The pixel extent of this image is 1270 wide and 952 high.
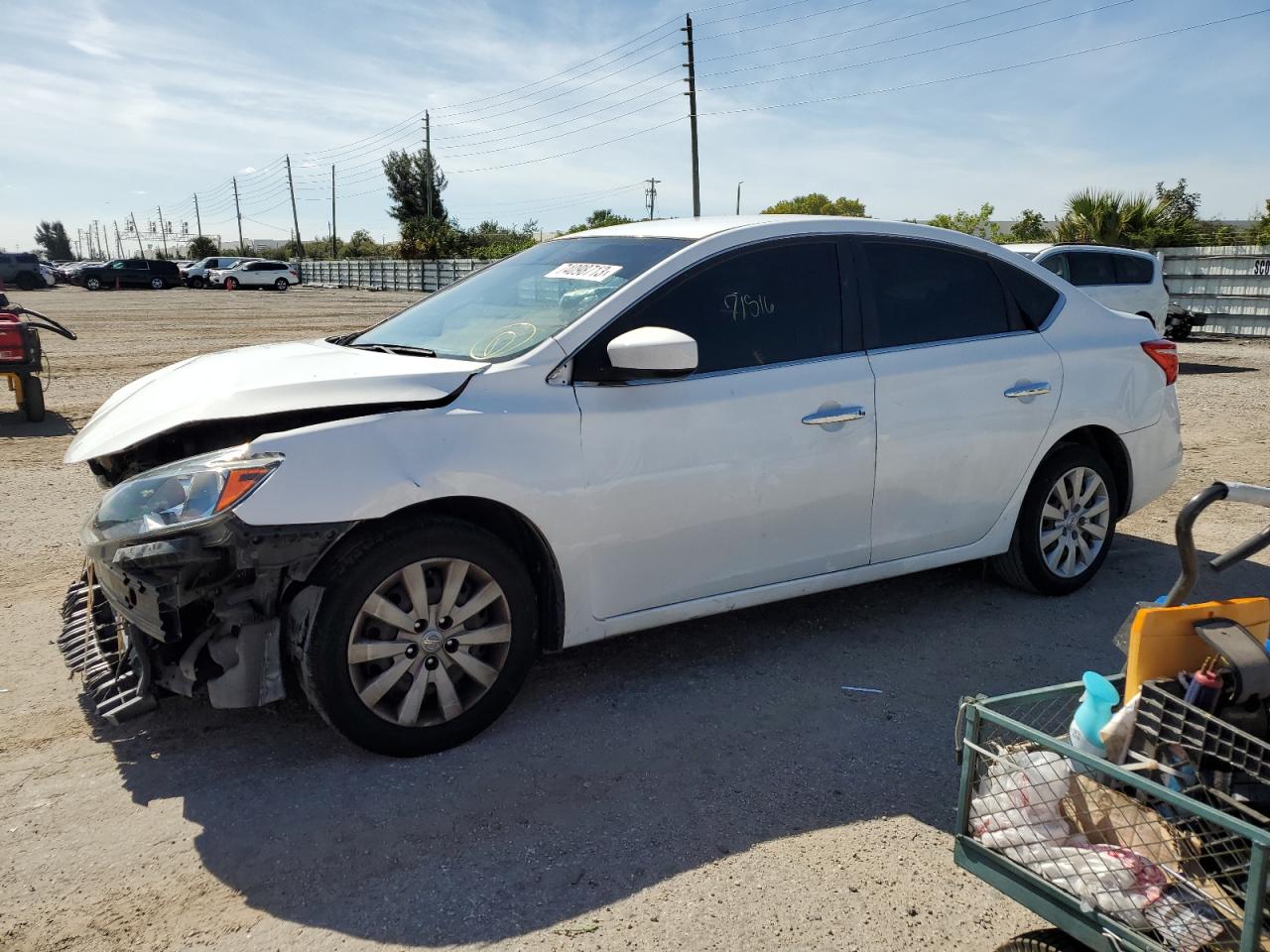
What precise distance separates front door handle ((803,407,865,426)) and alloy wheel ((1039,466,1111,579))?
130 cm

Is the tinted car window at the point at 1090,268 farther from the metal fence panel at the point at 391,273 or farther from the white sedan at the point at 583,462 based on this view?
the metal fence panel at the point at 391,273

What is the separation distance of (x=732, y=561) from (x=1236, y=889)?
225 cm

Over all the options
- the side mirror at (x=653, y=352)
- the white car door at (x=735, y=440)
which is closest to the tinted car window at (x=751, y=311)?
the white car door at (x=735, y=440)

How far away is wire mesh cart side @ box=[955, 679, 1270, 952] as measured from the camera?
6.16 feet

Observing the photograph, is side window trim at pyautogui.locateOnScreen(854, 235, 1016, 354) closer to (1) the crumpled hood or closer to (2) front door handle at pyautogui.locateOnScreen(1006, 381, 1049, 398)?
(2) front door handle at pyautogui.locateOnScreen(1006, 381, 1049, 398)

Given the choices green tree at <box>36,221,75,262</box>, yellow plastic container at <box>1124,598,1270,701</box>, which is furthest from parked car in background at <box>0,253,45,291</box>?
green tree at <box>36,221,75,262</box>

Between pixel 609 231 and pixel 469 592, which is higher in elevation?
pixel 609 231

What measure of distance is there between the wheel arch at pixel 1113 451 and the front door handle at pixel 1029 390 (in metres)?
0.35

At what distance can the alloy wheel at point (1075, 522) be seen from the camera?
495cm

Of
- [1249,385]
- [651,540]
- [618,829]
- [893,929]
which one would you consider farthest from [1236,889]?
[1249,385]

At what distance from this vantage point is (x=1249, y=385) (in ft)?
43.8

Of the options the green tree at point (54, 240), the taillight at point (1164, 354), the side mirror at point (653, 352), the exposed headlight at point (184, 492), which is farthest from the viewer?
the green tree at point (54, 240)

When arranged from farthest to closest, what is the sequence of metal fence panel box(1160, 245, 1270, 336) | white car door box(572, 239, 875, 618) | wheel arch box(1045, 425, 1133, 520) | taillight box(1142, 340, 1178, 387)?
metal fence panel box(1160, 245, 1270, 336), taillight box(1142, 340, 1178, 387), wheel arch box(1045, 425, 1133, 520), white car door box(572, 239, 875, 618)

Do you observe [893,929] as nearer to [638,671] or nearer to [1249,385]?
[638,671]
